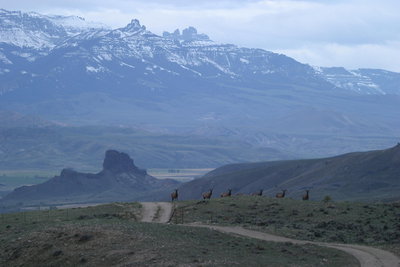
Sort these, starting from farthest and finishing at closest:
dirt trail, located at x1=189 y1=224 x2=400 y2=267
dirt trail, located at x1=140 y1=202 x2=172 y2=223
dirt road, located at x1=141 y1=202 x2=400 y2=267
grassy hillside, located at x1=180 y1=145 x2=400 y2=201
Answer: grassy hillside, located at x1=180 y1=145 x2=400 y2=201 → dirt trail, located at x1=140 y1=202 x2=172 y2=223 → dirt road, located at x1=141 y1=202 x2=400 y2=267 → dirt trail, located at x1=189 y1=224 x2=400 y2=267

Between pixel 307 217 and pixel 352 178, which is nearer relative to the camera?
pixel 307 217

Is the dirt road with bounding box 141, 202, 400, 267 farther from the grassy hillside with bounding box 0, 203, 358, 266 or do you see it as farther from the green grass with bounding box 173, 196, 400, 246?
the green grass with bounding box 173, 196, 400, 246

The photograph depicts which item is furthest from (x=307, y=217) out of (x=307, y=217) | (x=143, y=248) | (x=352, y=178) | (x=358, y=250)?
(x=352, y=178)

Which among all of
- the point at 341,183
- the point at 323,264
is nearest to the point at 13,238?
the point at 323,264

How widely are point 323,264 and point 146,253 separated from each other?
27.1 ft

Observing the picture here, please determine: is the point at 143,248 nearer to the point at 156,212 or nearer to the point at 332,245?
the point at 332,245

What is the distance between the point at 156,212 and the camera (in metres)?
67.4

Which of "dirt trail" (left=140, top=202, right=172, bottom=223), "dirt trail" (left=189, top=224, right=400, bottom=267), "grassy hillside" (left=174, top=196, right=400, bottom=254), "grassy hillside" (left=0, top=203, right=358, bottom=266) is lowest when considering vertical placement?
"dirt trail" (left=140, top=202, right=172, bottom=223)

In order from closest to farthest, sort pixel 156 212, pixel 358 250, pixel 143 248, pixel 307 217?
pixel 143 248, pixel 358 250, pixel 307 217, pixel 156 212

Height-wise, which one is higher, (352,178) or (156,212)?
(156,212)

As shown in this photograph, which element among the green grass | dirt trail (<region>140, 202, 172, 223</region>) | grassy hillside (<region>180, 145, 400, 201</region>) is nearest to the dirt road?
dirt trail (<region>140, 202, 172, 223</region>)

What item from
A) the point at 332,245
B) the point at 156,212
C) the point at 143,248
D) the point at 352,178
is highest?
the point at 143,248

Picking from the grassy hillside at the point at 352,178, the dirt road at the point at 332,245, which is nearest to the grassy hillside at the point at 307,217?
the dirt road at the point at 332,245

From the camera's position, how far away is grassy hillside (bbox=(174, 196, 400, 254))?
56.1 m
